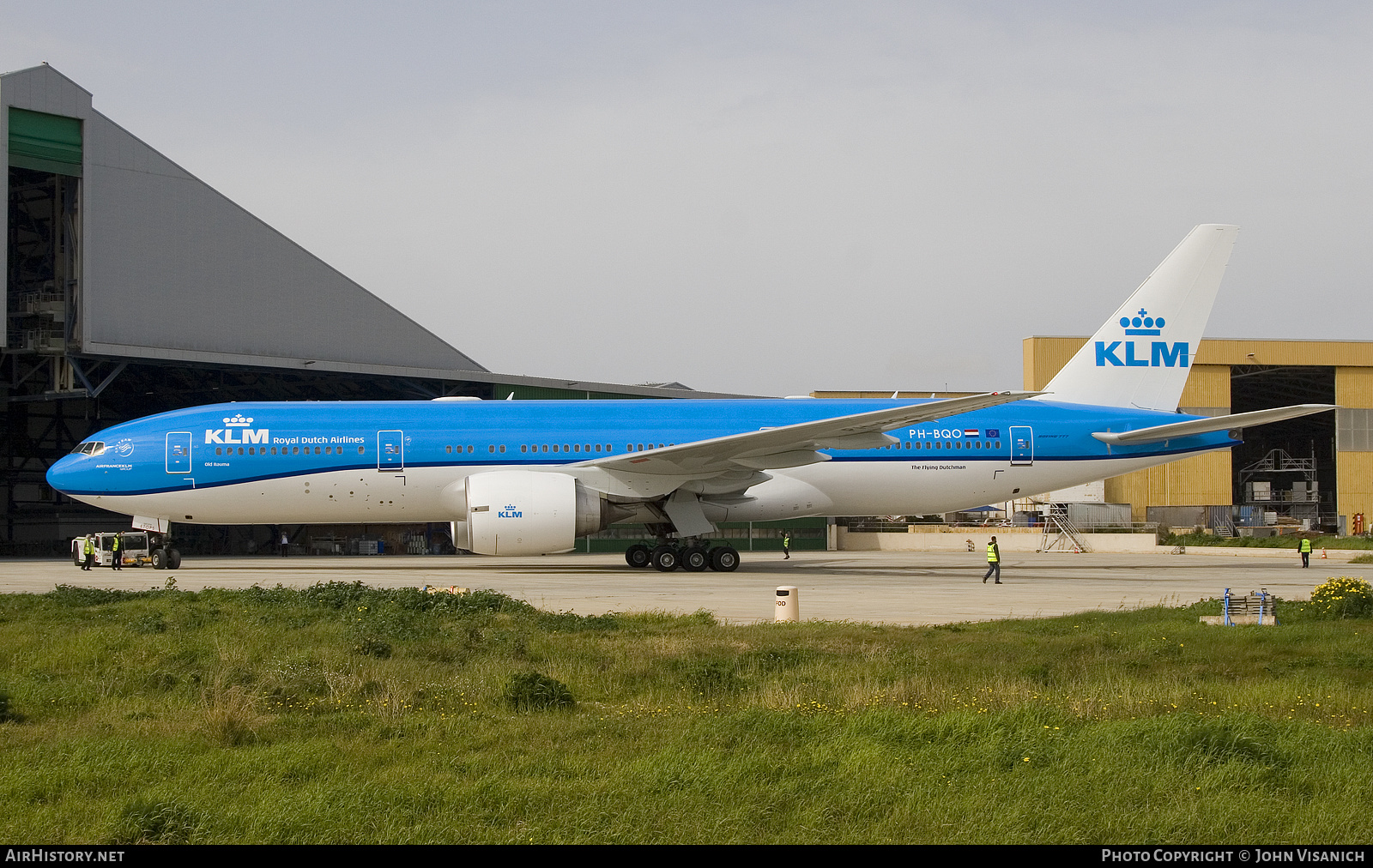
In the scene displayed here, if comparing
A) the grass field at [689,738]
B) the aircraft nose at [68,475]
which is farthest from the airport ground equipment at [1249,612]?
the aircraft nose at [68,475]

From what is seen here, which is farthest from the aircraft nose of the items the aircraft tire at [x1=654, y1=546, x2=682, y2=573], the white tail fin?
the white tail fin

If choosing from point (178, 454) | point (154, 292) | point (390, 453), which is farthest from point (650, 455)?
point (154, 292)

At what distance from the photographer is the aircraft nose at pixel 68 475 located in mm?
24031

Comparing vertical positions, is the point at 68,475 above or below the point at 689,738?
above

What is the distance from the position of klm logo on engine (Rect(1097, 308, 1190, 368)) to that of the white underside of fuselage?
95.7 inches

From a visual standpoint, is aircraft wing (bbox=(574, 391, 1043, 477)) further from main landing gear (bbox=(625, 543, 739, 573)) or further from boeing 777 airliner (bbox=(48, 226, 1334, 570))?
main landing gear (bbox=(625, 543, 739, 573))

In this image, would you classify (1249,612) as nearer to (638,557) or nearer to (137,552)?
(638,557)

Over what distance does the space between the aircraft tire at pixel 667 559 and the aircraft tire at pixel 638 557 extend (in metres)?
1.12

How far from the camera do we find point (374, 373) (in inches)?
1475

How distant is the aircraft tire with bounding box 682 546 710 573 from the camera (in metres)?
24.8

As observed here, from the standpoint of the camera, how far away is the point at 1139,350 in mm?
27109

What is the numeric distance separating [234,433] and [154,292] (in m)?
11.8

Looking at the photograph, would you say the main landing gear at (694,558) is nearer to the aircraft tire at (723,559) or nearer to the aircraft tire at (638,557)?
the aircraft tire at (723,559)
